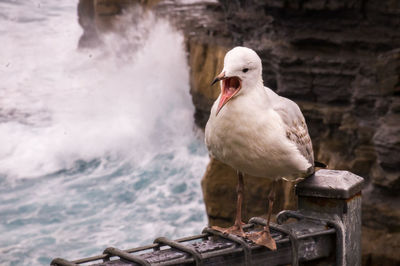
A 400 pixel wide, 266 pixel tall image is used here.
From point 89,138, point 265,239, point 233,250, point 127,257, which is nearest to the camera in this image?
point 127,257

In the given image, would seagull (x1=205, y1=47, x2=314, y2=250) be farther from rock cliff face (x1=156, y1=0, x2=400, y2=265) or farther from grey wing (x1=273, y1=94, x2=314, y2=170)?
rock cliff face (x1=156, y1=0, x2=400, y2=265)

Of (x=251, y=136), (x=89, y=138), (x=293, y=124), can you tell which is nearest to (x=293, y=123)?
(x=293, y=124)

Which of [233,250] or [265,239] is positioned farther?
[265,239]

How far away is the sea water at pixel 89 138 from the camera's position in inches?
418

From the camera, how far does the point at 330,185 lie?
176 cm

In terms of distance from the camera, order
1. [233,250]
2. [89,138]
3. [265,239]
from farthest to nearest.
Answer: [89,138] < [265,239] < [233,250]

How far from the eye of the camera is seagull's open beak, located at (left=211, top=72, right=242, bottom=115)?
1.63 meters

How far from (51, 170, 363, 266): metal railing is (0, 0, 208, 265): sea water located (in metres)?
8.25

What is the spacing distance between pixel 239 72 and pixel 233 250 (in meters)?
0.46

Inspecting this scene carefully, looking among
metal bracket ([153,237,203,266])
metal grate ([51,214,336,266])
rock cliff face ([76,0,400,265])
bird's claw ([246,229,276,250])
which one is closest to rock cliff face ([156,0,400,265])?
rock cliff face ([76,0,400,265])

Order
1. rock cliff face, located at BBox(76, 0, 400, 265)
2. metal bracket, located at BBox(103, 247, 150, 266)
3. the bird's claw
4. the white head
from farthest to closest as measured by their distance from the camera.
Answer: rock cliff face, located at BBox(76, 0, 400, 265)
the white head
the bird's claw
metal bracket, located at BBox(103, 247, 150, 266)

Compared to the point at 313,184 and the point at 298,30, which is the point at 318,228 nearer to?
the point at 313,184

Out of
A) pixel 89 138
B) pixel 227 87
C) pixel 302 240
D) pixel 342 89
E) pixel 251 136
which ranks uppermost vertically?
pixel 227 87

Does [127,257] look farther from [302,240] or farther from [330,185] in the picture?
[330,185]
